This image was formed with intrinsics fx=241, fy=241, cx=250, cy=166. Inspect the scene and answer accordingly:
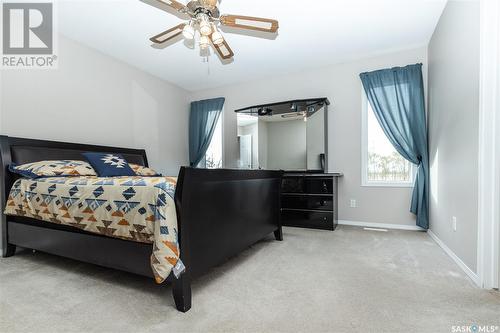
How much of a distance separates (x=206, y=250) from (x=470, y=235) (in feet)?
6.60

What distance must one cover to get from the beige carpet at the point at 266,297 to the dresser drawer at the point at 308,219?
3.35 ft

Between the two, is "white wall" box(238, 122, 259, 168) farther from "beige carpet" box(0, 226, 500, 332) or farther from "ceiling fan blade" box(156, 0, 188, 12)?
"ceiling fan blade" box(156, 0, 188, 12)

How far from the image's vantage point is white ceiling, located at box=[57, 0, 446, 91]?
99.0 inches

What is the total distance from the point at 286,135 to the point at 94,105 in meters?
2.84

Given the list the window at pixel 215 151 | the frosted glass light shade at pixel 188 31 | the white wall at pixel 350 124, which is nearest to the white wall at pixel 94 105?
the window at pixel 215 151

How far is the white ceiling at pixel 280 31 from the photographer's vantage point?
251 centimetres

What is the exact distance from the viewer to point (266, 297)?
151cm

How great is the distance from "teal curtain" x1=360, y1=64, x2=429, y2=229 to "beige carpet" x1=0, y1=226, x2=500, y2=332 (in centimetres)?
104

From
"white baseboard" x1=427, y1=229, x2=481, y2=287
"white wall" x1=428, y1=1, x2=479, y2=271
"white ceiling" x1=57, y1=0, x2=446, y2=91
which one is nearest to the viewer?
"white baseboard" x1=427, y1=229, x2=481, y2=287

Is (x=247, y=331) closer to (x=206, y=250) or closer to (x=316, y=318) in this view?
(x=316, y=318)

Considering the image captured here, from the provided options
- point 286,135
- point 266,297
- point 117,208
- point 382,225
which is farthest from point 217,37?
point 382,225

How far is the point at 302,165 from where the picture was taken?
3840 millimetres

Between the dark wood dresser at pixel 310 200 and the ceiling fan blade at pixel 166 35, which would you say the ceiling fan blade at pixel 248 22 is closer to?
the ceiling fan blade at pixel 166 35

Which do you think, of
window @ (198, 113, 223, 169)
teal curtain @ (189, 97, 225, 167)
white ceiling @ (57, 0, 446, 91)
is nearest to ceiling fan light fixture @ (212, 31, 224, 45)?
white ceiling @ (57, 0, 446, 91)
